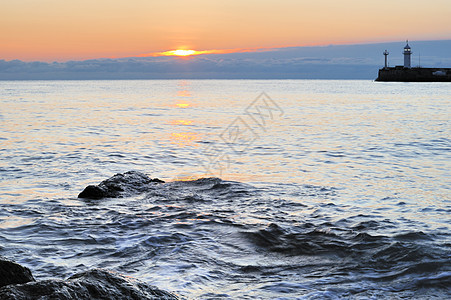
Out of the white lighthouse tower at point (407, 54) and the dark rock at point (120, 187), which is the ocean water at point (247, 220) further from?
the white lighthouse tower at point (407, 54)

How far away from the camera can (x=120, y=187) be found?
12664 mm

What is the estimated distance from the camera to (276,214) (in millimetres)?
10344

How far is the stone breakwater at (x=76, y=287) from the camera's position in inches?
163

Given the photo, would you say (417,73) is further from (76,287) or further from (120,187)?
(76,287)

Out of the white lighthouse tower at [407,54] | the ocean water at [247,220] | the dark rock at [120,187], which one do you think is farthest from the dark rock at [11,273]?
the white lighthouse tower at [407,54]

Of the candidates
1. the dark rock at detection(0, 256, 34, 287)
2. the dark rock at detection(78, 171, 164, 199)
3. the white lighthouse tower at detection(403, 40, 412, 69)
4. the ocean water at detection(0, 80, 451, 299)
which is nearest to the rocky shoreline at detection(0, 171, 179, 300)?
the dark rock at detection(0, 256, 34, 287)

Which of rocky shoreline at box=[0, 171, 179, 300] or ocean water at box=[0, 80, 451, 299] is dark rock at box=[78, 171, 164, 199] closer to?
ocean water at box=[0, 80, 451, 299]

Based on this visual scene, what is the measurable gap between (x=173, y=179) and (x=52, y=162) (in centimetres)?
Answer: 624

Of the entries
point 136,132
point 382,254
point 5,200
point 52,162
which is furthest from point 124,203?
point 136,132

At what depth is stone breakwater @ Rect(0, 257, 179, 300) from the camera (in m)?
4.15

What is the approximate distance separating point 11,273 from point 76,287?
92 centimetres

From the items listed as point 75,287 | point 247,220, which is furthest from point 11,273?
point 247,220

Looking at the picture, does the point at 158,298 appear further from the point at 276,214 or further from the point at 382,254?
the point at 276,214

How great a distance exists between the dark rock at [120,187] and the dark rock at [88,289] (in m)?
7.57
